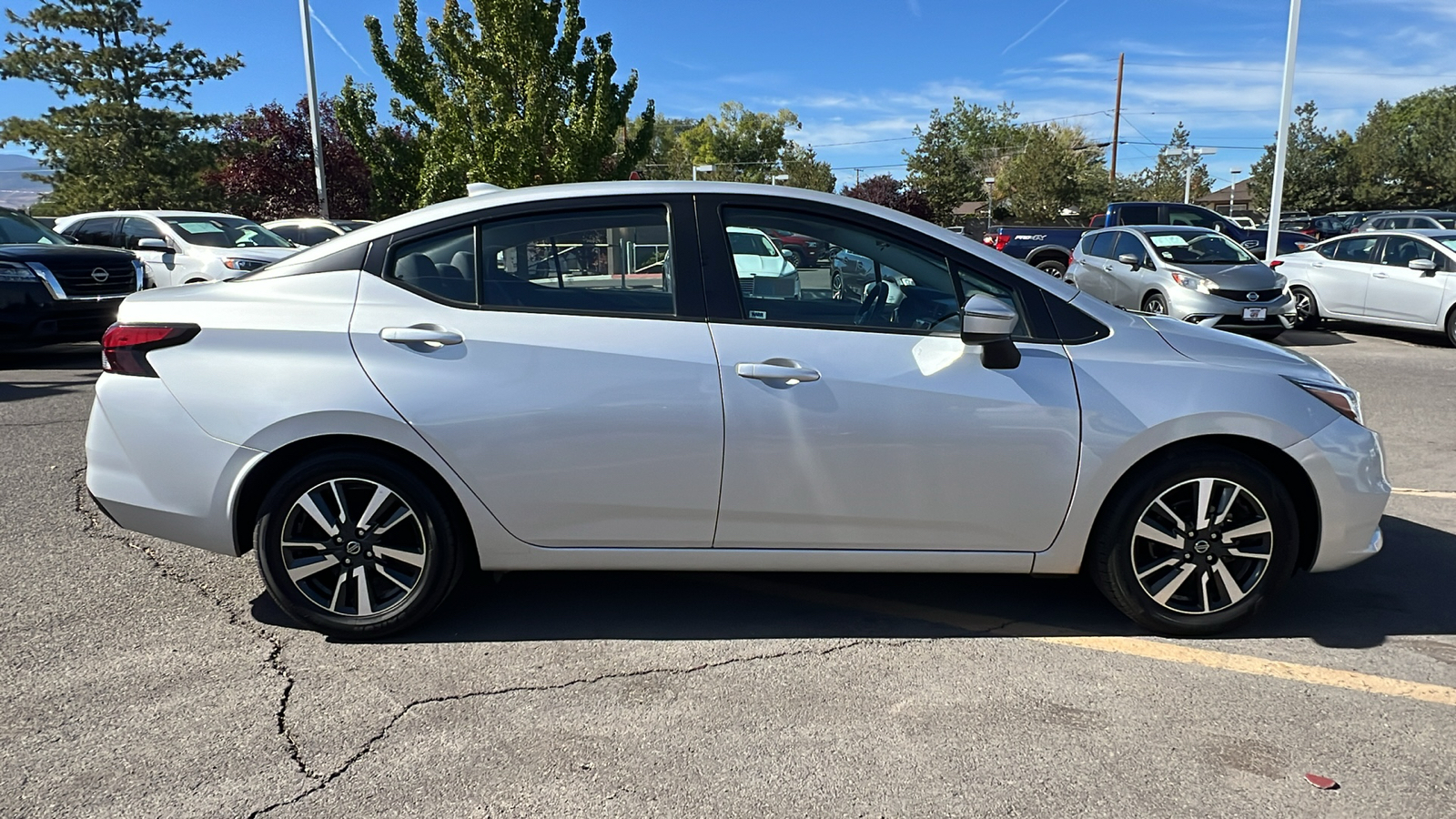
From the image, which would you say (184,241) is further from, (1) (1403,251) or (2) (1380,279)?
(1) (1403,251)

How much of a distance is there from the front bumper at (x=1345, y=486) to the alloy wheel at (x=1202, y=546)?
0.71 ft

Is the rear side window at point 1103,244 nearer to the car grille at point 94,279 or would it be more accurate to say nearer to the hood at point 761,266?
the hood at point 761,266

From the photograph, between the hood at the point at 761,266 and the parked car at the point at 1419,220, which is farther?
the parked car at the point at 1419,220

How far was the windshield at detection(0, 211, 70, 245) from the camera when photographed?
10.1 meters

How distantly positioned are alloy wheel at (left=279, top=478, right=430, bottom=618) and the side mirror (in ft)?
6.68

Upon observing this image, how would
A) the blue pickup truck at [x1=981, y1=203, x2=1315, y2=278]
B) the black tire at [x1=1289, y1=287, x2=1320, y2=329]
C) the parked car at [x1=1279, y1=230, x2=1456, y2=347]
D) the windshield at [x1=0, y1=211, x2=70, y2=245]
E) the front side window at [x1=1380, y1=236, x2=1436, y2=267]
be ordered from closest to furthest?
the windshield at [x1=0, y1=211, x2=70, y2=245] → the parked car at [x1=1279, y1=230, x2=1456, y2=347] → the front side window at [x1=1380, y1=236, x2=1436, y2=267] → the black tire at [x1=1289, y1=287, x2=1320, y2=329] → the blue pickup truck at [x1=981, y1=203, x2=1315, y2=278]

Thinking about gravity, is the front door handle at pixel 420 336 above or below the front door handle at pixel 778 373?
above

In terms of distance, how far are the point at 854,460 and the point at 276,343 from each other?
2058 mm

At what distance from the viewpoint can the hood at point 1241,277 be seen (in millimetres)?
11180

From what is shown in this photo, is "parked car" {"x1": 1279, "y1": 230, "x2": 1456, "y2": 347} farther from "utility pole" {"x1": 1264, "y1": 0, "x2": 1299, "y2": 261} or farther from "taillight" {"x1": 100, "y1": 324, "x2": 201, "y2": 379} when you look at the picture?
"taillight" {"x1": 100, "y1": 324, "x2": 201, "y2": 379}

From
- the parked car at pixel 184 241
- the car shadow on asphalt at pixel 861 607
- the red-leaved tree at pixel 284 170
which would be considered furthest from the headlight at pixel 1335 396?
the red-leaved tree at pixel 284 170

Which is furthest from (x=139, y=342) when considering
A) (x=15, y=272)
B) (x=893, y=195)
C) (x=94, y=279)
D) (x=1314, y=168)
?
(x=1314, y=168)

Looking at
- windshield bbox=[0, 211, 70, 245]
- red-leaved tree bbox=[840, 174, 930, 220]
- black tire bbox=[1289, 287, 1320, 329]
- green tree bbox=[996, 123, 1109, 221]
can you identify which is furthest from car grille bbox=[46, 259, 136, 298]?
green tree bbox=[996, 123, 1109, 221]

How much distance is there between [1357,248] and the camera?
12.6 m
